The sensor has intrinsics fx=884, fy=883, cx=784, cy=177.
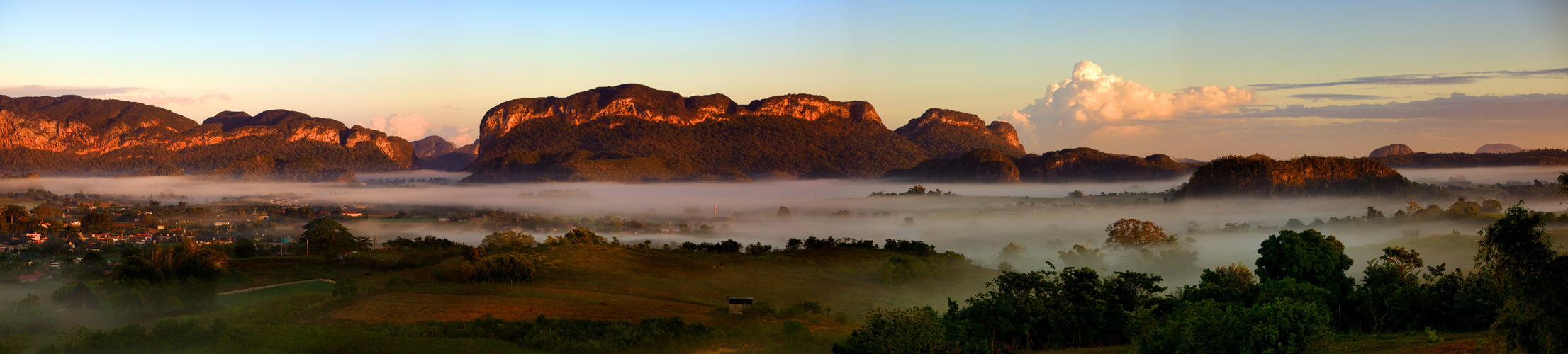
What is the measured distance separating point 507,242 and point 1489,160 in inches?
7802

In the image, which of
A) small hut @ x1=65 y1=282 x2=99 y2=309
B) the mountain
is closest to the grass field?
small hut @ x1=65 y1=282 x2=99 y2=309

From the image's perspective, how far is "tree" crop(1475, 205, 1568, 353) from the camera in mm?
19516

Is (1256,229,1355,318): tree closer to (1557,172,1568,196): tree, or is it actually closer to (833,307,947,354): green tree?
(833,307,947,354): green tree

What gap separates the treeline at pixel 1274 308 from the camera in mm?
20094

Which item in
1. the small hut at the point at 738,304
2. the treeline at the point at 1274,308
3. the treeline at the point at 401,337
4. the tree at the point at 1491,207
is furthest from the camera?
the tree at the point at 1491,207

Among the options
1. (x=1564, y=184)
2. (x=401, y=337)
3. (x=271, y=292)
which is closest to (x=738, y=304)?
(x=401, y=337)

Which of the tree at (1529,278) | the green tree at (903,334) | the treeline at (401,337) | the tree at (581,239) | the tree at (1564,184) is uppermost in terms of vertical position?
the tree at (1564,184)

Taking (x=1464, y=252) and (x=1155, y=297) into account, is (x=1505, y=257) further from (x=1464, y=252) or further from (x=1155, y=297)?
(x=1464, y=252)

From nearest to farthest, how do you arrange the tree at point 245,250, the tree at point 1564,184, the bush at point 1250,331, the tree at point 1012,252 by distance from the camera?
1. the tree at point 1564,184
2. the bush at point 1250,331
3. the tree at point 245,250
4. the tree at point 1012,252

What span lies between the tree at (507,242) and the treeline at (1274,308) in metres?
59.6

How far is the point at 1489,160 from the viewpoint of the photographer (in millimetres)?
184625

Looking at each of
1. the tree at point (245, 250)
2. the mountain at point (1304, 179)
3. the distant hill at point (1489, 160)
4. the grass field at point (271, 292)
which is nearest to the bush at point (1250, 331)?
the grass field at point (271, 292)

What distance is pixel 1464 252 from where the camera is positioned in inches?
3585

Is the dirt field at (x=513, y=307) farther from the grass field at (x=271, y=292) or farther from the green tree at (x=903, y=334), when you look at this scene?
the green tree at (x=903, y=334)
